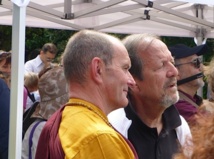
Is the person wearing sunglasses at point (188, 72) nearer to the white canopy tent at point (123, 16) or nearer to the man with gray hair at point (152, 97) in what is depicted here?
the man with gray hair at point (152, 97)

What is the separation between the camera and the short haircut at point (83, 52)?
215 cm

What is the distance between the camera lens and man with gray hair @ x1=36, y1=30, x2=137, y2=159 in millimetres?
1913

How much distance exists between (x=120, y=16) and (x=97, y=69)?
570cm

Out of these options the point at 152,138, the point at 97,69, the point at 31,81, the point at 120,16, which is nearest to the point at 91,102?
the point at 97,69

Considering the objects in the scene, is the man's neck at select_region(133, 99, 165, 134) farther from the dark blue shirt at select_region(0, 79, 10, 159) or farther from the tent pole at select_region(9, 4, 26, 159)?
the dark blue shirt at select_region(0, 79, 10, 159)

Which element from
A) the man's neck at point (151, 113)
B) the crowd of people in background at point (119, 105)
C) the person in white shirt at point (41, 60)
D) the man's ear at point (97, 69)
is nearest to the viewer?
the crowd of people in background at point (119, 105)

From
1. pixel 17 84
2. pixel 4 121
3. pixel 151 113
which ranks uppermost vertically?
pixel 17 84

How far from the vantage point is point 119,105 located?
86.7 inches

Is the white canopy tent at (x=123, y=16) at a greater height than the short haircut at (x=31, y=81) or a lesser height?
greater

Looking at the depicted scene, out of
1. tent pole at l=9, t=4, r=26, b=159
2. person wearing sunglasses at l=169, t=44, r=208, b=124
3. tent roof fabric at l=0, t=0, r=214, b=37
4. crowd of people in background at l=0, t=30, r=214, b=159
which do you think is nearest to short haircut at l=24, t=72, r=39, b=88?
tent roof fabric at l=0, t=0, r=214, b=37

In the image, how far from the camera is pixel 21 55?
265cm

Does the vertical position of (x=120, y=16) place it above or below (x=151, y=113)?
above

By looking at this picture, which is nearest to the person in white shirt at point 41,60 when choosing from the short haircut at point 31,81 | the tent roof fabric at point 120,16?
the tent roof fabric at point 120,16

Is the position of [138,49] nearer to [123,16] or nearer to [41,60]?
[123,16]
